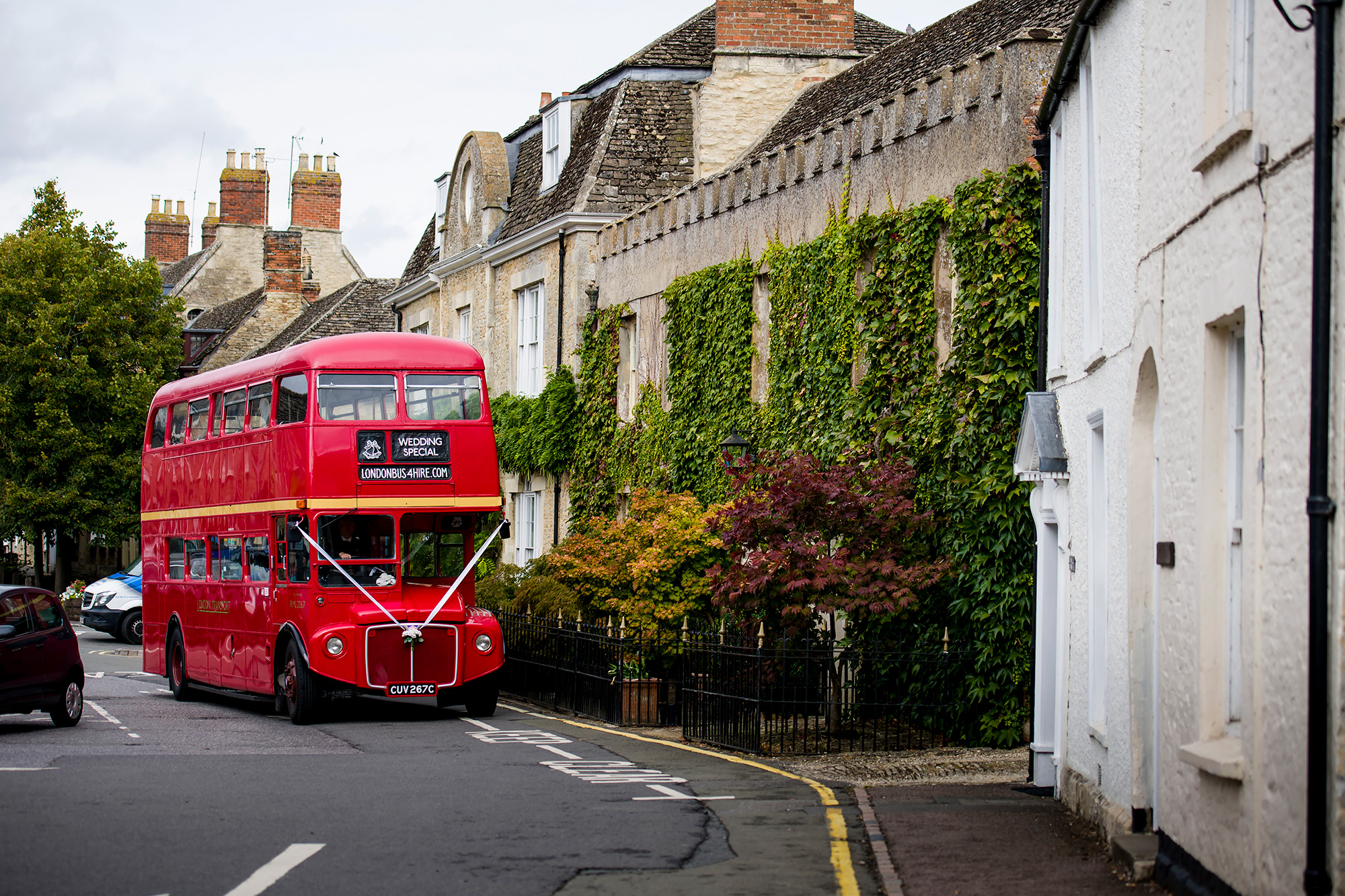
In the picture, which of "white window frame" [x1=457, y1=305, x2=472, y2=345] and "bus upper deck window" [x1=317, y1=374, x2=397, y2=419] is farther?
"white window frame" [x1=457, y1=305, x2=472, y2=345]

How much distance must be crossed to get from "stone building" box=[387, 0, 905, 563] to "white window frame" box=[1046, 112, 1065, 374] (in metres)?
13.4

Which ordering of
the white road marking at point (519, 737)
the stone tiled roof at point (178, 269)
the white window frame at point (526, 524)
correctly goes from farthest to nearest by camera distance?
the stone tiled roof at point (178, 269), the white window frame at point (526, 524), the white road marking at point (519, 737)

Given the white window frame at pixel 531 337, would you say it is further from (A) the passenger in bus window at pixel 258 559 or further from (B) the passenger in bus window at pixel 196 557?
(A) the passenger in bus window at pixel 258 559

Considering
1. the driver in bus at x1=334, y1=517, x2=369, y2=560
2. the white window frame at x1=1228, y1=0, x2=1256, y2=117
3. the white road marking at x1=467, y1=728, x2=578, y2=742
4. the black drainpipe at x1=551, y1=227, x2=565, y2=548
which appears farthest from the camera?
the black drainpipe at x1=551, y1=227, x2=565, y2=548

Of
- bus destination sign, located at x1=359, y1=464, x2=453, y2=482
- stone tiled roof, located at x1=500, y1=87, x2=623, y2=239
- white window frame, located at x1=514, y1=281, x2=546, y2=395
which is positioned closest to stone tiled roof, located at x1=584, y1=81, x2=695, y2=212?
stone tiled roof, located at x1=500, y1=87, x2=623, y2=239

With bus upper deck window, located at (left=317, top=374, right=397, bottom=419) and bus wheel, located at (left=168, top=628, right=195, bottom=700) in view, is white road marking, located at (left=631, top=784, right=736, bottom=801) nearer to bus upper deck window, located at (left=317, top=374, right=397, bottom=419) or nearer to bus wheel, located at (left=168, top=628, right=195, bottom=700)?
bus upper deck window, located at (left=317, top=374, right=397, bottom=419)

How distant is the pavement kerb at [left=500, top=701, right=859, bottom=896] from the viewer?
900 centimetres

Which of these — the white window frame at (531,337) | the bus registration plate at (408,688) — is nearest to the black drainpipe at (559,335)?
the white window frame at (531,337)

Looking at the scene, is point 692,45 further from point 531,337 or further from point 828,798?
point 828,798

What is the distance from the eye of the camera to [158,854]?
30.2ft

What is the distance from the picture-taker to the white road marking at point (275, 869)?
8.20m

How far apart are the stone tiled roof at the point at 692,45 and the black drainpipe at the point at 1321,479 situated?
2273 cm

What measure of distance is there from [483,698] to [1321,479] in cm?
1432

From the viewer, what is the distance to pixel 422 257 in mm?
38656
